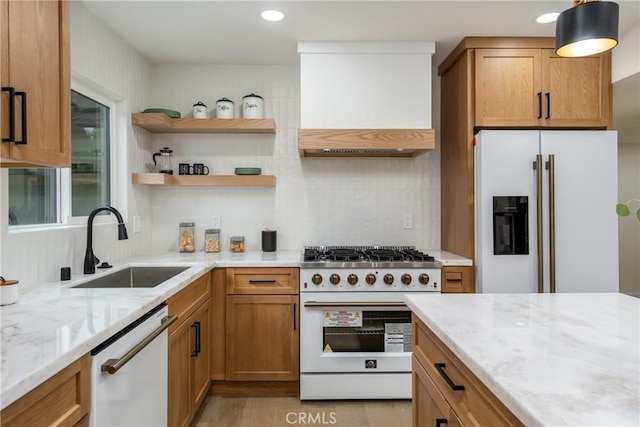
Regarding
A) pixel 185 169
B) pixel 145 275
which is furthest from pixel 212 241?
pixel 145 275

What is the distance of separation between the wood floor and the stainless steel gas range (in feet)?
0.19

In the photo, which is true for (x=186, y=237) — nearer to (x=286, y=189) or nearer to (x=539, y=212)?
(x=286, y=189)

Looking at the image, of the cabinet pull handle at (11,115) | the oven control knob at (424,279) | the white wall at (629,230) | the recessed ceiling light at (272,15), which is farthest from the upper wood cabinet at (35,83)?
→ the white wall at (629,230)

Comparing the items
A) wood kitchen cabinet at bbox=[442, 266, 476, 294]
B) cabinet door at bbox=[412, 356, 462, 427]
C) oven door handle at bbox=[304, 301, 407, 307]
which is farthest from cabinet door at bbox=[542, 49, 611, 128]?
cabinet door at bbox=[412, 356, 462, 427]

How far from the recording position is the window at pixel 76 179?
6.24 ft

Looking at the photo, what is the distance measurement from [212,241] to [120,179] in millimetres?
799

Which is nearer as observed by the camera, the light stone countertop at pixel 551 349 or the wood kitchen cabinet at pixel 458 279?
the light stone countertop at pixel 551 349

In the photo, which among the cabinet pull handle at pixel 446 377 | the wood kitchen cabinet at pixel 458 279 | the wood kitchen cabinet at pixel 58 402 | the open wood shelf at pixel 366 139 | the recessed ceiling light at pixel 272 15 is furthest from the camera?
the open wood shelf at pixel 366 139

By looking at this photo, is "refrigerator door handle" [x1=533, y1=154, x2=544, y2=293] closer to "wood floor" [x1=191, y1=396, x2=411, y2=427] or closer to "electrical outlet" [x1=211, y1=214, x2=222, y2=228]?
"wood floor" [x1=191, y1=396, x2=411, y2=427]

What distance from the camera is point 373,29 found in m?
2.57

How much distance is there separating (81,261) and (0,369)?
4.77 feet

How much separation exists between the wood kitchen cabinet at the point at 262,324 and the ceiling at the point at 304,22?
1582 millimetres

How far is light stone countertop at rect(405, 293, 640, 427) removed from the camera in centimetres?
69

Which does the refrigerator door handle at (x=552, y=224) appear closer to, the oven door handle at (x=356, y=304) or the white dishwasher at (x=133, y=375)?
the oven door handle at (x=356, y=304)
